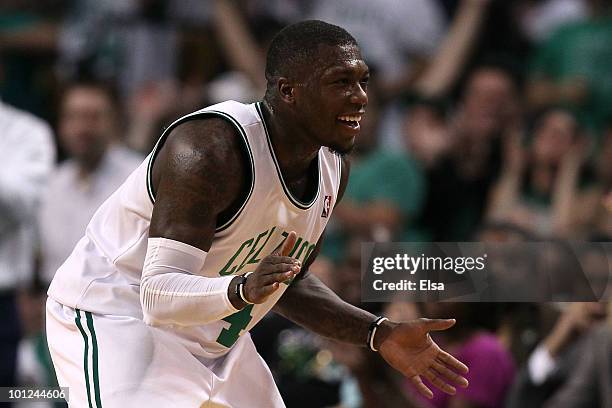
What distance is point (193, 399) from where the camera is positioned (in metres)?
4.22

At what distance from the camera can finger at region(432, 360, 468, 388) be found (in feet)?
14.2

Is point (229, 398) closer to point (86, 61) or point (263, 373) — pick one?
point (263, 373)

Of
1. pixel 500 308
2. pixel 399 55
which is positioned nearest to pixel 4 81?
pixel 399 55

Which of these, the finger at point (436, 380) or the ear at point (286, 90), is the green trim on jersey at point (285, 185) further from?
the finger at point (436, 380)

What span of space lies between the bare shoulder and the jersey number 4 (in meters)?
0.48

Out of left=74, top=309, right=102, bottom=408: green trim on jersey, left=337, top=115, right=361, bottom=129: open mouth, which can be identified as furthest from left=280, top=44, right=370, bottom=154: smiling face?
left=74, top=309, right=102, bottom=408: green trim on jersey

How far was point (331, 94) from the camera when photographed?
414 cm

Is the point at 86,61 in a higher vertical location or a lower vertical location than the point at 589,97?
lower

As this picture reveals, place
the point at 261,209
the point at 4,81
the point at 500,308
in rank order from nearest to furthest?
the point at 261,209 < the point at 500,308 < the point at 4,81

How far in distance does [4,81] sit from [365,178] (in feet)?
11.5

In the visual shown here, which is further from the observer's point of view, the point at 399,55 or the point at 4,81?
the point at 4,81

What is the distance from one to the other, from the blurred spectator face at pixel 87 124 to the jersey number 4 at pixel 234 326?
3956 mm
